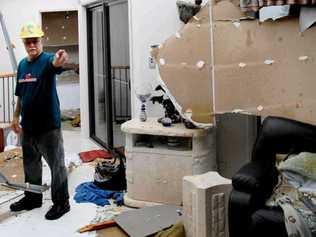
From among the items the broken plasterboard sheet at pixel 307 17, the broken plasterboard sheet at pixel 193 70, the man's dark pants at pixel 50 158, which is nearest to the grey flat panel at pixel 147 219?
the man's dark pants at pixel 50 158

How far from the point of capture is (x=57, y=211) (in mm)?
3650

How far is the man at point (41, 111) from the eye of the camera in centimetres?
344

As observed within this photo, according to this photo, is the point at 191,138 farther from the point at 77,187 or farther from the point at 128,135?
the point at 77,187

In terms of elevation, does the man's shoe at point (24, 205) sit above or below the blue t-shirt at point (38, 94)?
below

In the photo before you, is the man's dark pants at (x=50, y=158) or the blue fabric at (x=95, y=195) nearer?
the man's dark pants at (x=50, y=158)

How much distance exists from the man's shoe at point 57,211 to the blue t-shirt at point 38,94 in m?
0.65

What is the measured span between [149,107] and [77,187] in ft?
3.65

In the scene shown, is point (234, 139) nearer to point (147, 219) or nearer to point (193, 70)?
point (193, 70)

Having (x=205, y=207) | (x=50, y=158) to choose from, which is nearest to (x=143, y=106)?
(x=50, y=158)

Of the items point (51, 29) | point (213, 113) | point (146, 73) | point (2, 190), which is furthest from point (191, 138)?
point (51, 29)

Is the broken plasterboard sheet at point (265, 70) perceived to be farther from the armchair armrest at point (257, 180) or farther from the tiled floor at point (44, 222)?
the tiled floor at point (44, 222)

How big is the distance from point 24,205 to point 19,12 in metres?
5.22

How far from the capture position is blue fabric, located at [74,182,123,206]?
399cm

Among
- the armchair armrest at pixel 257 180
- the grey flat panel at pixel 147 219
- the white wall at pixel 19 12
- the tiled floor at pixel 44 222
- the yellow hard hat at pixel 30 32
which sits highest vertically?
the white wall at pixel 19 12
